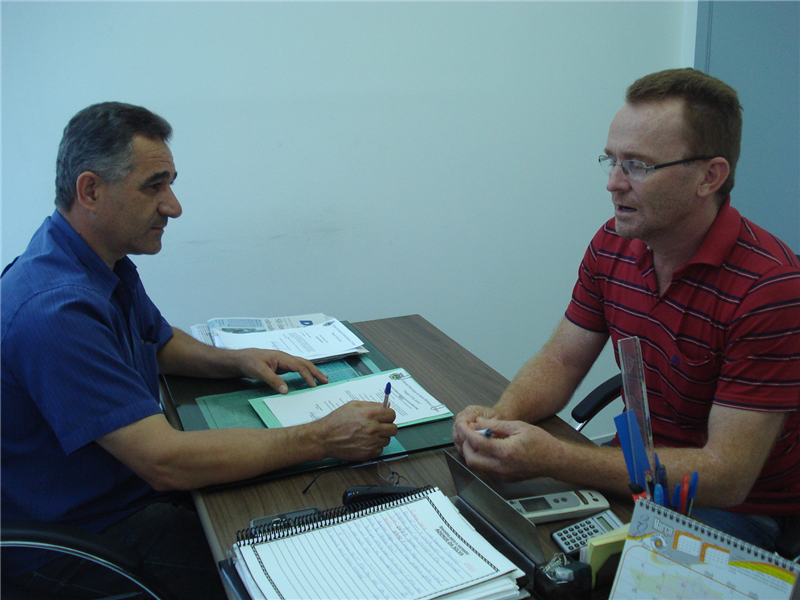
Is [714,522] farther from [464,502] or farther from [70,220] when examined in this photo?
[70,220]

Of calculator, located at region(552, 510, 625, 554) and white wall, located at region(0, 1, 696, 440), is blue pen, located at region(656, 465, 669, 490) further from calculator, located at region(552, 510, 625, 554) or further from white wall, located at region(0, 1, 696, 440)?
white wall, located at region(0, 1, 696, 440)

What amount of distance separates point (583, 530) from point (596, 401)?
78cm

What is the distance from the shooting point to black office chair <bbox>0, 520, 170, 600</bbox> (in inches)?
42.9

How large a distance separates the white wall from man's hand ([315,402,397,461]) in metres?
1.34

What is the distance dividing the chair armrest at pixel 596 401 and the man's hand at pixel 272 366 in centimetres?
68

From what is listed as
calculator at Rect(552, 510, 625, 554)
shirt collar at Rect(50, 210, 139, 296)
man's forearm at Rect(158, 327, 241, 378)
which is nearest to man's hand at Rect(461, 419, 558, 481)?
calculator at Rect(552, 510, 625, 554)

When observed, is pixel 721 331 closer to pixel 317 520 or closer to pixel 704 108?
pixel 704 108

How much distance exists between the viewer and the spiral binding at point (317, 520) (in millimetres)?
969

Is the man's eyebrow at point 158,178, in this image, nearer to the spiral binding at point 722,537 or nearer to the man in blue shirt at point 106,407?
the man in blue shirt at point 106,407

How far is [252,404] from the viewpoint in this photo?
1470mm

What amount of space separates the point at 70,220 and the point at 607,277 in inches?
47.2

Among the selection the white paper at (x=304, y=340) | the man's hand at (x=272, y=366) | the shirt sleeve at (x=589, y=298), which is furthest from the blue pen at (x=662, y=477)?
the white paper at (x=304, y=340)

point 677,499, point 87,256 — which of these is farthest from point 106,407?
point 677,499

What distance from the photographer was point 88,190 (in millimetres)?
1371
